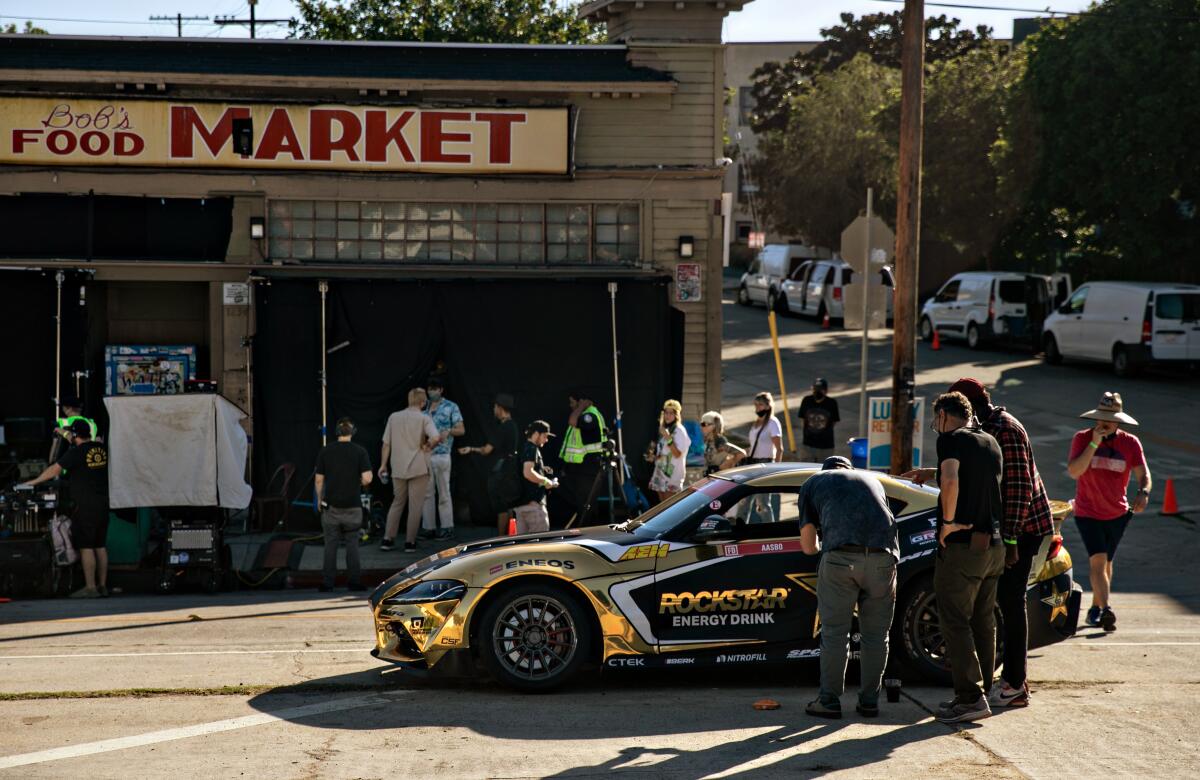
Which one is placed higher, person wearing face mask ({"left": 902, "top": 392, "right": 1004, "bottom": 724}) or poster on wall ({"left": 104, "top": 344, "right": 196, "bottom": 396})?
poster on wall ({"left": 104, "top": 344, "right": 196, "bottom": 396})

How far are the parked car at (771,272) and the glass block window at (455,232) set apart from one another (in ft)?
79.8

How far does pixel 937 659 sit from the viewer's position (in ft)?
29.0

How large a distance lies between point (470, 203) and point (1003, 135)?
22487 millimetres

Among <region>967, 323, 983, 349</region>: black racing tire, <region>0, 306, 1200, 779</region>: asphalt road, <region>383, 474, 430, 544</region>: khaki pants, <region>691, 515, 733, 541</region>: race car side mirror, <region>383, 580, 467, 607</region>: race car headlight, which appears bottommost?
<region>0, 306, 1200, 779</region>: asphalt road

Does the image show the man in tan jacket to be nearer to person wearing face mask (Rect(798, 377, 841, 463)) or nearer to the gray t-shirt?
person wearing face mask (Rect(798, 377, 841, 463))

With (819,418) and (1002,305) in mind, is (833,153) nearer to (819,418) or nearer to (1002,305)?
(1002,305)

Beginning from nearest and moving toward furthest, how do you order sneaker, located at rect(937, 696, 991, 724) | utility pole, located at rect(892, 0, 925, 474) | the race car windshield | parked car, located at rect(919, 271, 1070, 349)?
sneaker, located at rect(937, 696, 991, 724) → the race car windshield → utility pole, located at rect(892, 0, 925, 474) → parked car, located at rect(919, 271, 1070, 349)

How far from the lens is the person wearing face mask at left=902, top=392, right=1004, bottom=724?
7.87 metres

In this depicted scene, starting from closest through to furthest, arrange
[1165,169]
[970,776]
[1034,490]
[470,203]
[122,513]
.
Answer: [970,776] → [1034,490] → [122,513] → [470,203] → [1165,169]

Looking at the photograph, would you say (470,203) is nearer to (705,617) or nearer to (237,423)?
(237,423)

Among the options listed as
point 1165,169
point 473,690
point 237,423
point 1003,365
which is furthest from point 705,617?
point 1165,169

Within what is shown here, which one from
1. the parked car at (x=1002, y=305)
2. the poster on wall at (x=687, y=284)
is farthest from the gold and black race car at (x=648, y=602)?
the parked car at (x=1002, y=305)

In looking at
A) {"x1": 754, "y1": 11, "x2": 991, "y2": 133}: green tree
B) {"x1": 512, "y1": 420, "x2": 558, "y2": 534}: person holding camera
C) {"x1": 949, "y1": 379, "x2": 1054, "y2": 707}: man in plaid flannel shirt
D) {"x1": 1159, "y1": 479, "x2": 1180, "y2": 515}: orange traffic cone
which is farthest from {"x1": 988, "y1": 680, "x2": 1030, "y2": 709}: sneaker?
{"x1": 754, "y1": 11, "x2": 991, "y2": 133}: green tree

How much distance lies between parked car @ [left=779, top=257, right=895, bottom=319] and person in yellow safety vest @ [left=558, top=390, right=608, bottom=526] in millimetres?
22055
